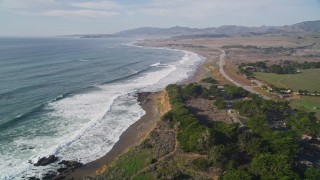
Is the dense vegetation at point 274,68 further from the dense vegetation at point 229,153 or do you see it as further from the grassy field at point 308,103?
the dense vegetation at point 229,153

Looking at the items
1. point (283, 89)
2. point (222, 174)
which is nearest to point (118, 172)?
point (222, 174)

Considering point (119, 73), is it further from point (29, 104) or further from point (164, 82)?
point (29, 104)

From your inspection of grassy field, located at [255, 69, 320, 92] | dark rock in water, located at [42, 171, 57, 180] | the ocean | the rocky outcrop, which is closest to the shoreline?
the rocky outcrop

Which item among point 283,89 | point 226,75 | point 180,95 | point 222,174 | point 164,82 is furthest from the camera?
point 226,75

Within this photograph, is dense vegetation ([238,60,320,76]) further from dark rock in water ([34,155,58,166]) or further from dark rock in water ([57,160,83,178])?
dark rock in water ([34,155,58,166])

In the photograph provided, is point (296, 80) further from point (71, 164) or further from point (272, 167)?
point (71, 164)

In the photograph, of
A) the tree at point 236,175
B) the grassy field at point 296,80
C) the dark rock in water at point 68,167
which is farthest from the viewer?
the grassy field at point 296,80

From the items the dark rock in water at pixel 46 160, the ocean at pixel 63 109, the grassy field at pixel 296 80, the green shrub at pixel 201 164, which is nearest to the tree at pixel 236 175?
the green shrub at pixel 201 164
